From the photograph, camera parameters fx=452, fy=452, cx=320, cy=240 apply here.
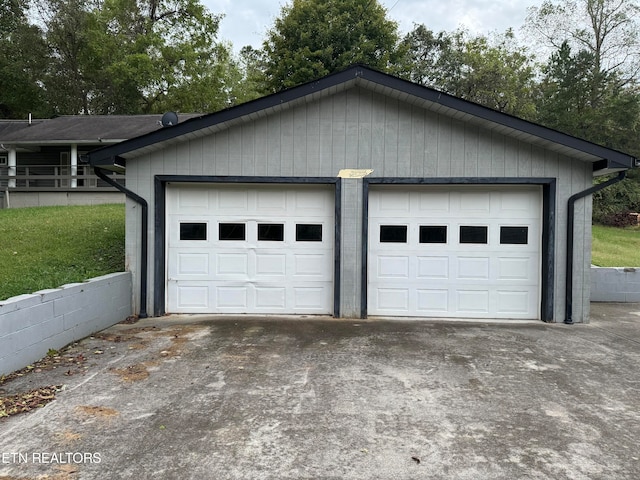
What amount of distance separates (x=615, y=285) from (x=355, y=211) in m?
5.48

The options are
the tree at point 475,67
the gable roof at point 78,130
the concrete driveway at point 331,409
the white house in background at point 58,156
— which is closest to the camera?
the concrete driveway at point 331,409

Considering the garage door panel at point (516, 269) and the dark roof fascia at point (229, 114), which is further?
the garage door panel at point (516, 269)

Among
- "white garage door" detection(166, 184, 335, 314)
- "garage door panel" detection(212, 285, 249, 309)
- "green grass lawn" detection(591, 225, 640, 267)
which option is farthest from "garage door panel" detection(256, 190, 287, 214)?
"green grass lawn" detection(591, 225, 640, 267)

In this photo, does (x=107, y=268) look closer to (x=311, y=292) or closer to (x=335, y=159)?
(x=311, y=292)

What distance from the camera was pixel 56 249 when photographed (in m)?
7.98

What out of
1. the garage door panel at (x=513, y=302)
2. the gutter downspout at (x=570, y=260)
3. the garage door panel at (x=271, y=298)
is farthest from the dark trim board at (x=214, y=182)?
the gutter downspout at (x=570, y=260)

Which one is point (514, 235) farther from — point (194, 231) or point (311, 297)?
point (194, 231)

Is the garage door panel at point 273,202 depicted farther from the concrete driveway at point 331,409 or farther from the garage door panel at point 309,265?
the concrete driveway at point 331,409

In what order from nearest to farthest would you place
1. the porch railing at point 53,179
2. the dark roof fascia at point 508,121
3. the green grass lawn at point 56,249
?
the green grass lawn at point 56,249 → the dark roof fascia at point 508,121 → the porch railing at point 53,179

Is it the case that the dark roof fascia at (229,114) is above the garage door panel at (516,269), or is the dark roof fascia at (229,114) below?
above

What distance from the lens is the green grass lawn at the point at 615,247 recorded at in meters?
10.8

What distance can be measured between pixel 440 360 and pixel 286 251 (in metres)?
3.13

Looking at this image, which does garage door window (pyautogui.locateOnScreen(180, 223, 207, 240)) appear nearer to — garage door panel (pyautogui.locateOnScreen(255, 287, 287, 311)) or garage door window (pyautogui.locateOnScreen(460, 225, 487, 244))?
garage door panel (pyautogui.locateOnScreen(255, 287, 287, 311))

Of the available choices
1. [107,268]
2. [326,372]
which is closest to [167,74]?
[107,268]
